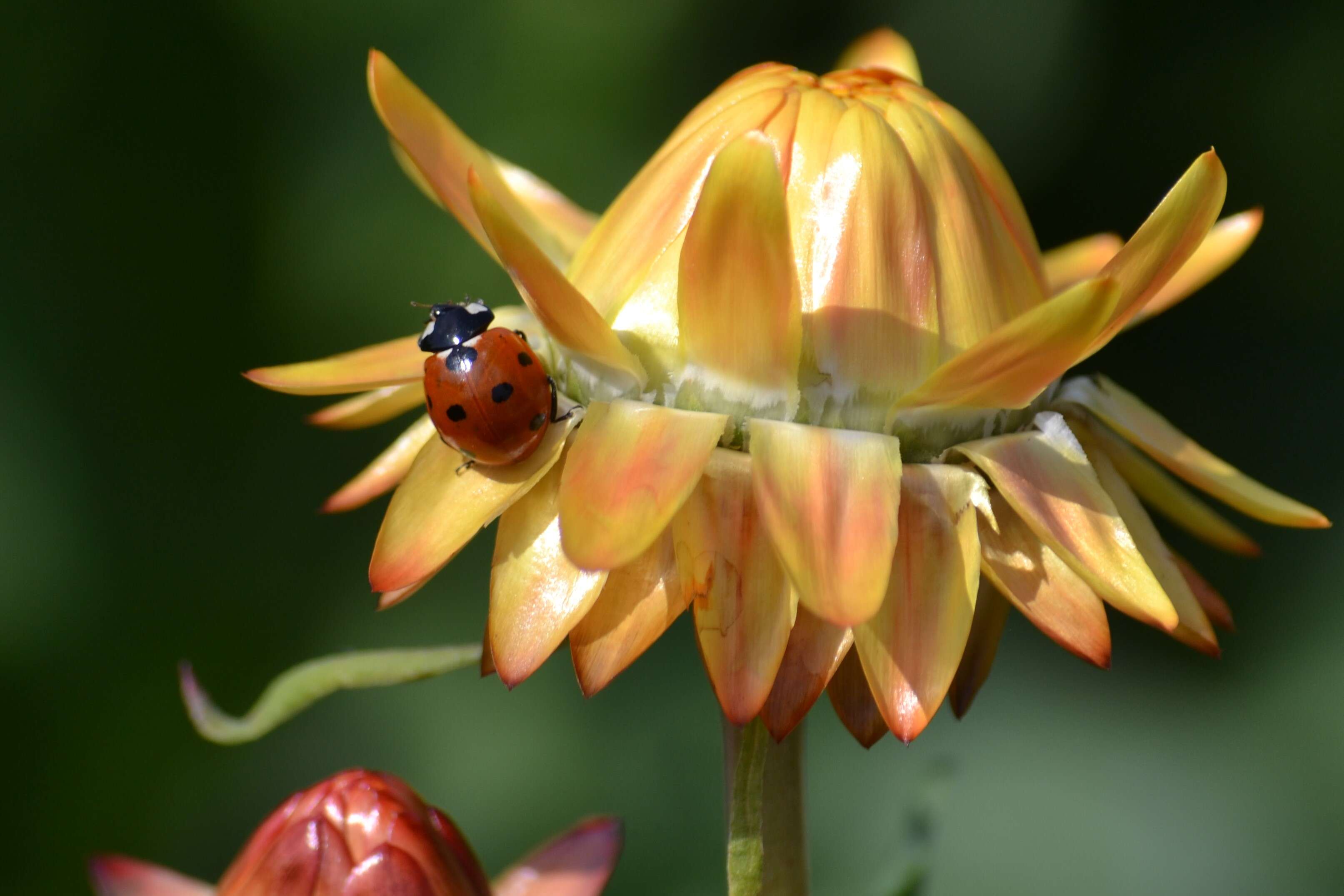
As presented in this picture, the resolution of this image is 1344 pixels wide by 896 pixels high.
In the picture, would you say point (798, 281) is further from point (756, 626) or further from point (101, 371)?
point (101, 371)

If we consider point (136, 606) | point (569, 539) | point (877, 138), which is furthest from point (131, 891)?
point (136, 606)

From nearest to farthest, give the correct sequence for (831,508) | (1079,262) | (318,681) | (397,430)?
(831,508), (318,681), (1079,262), (397,430)

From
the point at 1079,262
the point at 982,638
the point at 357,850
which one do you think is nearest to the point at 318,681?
the point at 357,850

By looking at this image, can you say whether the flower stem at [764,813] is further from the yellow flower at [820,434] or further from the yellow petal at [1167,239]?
the yellow petal at [1167,239]

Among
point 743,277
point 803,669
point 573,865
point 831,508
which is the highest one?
point 743,277

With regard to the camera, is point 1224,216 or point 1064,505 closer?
point 1064,505

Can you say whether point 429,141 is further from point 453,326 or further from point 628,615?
point 628,615
